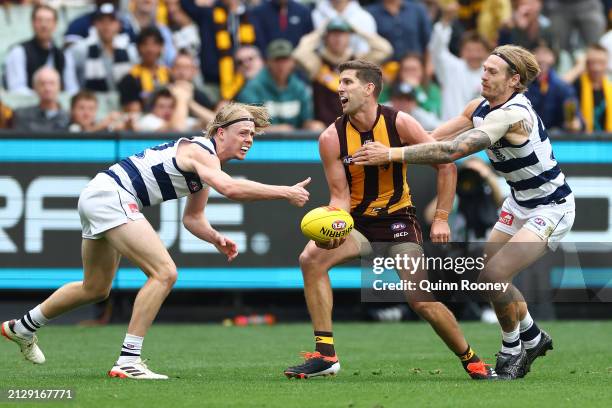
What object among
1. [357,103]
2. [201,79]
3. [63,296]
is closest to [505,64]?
[357,103]

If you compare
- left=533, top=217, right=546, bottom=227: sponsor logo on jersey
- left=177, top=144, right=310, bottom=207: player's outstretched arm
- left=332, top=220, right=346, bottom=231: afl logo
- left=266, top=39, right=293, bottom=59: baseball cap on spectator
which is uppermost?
left=266, top=39, right=293, bottom=59: baseball cap on spectator

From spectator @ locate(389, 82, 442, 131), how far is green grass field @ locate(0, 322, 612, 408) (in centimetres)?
276

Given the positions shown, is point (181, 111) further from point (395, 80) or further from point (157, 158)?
point (157, 158)

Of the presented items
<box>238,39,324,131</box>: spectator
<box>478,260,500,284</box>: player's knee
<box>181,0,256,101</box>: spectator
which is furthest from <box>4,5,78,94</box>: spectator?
<box>478,260,500,284</box>: player's knee

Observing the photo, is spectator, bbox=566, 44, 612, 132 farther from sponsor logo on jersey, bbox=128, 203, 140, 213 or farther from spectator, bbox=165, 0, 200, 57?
sponsor logo on jersey, bbox=128, 203, 140, 213

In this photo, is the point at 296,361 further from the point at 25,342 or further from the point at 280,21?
the point at 280,21

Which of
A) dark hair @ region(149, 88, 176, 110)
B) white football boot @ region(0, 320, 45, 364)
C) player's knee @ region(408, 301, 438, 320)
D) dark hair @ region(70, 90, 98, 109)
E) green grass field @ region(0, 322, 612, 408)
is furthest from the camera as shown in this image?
dark hair @ region(149, 88, 176, 110)

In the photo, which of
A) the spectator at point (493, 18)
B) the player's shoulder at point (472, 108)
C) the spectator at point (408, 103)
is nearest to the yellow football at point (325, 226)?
the player's shoulder at point (472, 108)

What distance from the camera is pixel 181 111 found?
15.4m

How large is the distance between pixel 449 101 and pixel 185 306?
4.50 metres

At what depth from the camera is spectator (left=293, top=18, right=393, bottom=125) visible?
15641 mm

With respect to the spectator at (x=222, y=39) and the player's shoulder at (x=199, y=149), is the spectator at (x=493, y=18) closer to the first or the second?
the spectator at (x=222, y=39)

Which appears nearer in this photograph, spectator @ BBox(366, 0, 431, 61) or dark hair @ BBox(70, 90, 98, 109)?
dark hair @ BBox(70, 90, 98, 109)

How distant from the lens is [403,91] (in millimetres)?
15375
